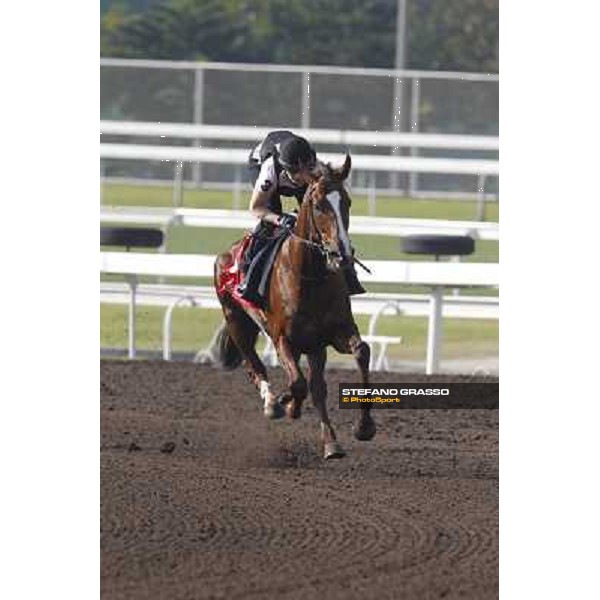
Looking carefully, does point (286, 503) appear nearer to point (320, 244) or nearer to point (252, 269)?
point (320, 244)

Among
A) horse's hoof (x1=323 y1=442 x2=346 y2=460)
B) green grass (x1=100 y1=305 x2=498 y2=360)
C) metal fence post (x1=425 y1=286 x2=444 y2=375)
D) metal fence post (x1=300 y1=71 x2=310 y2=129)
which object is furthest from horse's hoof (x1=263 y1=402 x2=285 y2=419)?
metal fence post (x1=300 y1=71 x2=310 y2=129)

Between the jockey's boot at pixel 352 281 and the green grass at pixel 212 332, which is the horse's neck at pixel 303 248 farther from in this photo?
the green grass at pixel 212 332

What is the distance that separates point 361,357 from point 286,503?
77 cm

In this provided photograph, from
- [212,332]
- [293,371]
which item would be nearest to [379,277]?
[293,371]

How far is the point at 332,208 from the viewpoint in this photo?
8.38 meters

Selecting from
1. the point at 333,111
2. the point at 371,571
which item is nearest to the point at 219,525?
the point at 371,571

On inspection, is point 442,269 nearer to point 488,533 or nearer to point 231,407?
point 231,407

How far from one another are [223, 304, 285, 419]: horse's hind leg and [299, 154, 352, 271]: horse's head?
1.08 meters

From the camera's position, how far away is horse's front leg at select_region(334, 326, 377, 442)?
8891 millimetres

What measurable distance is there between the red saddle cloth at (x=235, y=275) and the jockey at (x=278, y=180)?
195 mm

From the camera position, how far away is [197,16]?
28.2 metres

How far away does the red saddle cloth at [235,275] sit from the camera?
30.1 ft

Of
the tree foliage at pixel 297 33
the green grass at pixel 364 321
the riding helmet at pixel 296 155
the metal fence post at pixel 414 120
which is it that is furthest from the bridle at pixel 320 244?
the tree foliage at pixel 297 33

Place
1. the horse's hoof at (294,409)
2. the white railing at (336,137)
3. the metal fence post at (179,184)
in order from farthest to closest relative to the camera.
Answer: the white railing at (336,137)
the metal fence post at (179,184)
the horse's hoof at (294,409)
